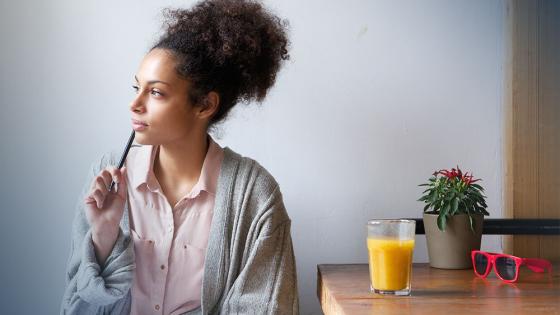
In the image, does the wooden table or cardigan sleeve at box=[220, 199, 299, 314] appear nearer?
the wooden table

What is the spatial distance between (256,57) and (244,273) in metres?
0.45

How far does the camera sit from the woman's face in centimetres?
131

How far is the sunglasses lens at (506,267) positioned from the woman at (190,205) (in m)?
0.41

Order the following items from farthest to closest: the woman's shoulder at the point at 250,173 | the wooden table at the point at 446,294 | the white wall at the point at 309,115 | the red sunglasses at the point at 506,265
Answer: the white wall at the point at 309,115
the woman's shoulder at the point at 250,173
the red sunglasses at the point at 506,265
the wooden table at the point at 446,294

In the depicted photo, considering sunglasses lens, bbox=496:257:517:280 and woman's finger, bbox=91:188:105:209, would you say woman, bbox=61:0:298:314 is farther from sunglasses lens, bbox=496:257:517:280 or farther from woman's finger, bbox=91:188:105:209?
sunglasses lens, bbox=496:257:517:280

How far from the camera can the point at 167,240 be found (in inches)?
53.4

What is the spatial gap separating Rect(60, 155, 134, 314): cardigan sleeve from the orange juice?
0.50 metres

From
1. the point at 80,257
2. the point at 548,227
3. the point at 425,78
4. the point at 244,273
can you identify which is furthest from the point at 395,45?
the point at 80,257

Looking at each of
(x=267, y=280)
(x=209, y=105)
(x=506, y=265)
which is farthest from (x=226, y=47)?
(x=506, y=265)

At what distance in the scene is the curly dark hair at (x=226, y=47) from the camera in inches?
52.4

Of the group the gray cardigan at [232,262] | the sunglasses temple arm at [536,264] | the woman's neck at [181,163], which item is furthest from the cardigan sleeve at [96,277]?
the sunglasses temple arm at [536,264]

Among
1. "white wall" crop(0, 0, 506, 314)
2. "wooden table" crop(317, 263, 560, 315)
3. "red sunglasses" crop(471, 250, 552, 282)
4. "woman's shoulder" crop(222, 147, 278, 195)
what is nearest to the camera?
"wooden table" crop(317, 263, 560, 315)

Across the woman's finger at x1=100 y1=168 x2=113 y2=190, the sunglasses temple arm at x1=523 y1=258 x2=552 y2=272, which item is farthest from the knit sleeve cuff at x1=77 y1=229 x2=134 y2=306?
the sunglasses temple arm at x1=523 y1=258 x2=552 y2=272

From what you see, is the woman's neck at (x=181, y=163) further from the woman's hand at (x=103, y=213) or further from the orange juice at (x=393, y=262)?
the orange juice at (x=393, y=262)
